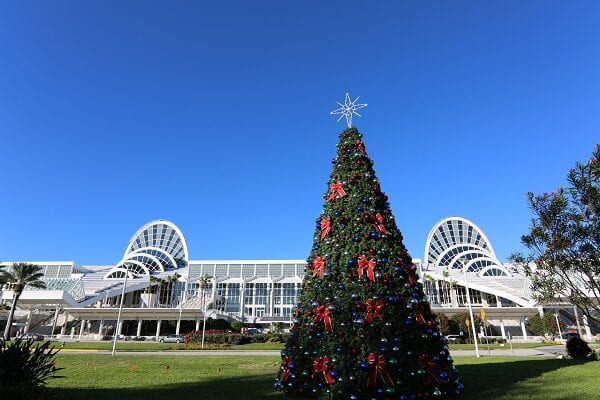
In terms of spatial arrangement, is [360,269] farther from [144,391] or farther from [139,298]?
[139,298]

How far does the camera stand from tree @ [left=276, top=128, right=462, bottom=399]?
7066mm

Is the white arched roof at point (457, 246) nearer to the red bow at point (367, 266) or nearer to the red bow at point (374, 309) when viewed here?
the red bow at point (367, 266)

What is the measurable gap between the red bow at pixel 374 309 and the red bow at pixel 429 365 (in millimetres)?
1184

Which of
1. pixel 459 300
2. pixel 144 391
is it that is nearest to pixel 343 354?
pixel 144 391

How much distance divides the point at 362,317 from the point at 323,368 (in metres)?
1.28

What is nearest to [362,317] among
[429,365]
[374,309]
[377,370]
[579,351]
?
[374,309]

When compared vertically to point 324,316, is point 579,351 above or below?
below

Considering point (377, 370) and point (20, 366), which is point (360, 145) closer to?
point (377, 370)

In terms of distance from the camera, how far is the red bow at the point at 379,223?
27.8 feet

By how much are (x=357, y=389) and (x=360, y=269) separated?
2.31 meters

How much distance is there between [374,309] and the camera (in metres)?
7.40

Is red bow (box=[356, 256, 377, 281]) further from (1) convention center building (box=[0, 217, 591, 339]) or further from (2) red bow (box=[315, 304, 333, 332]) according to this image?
(1) convention center building (box=[0, 217, 591, 339])

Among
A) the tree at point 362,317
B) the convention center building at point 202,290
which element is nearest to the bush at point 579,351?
the tree at point 362,317

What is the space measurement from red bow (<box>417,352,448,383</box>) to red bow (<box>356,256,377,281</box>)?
5.88 ft
